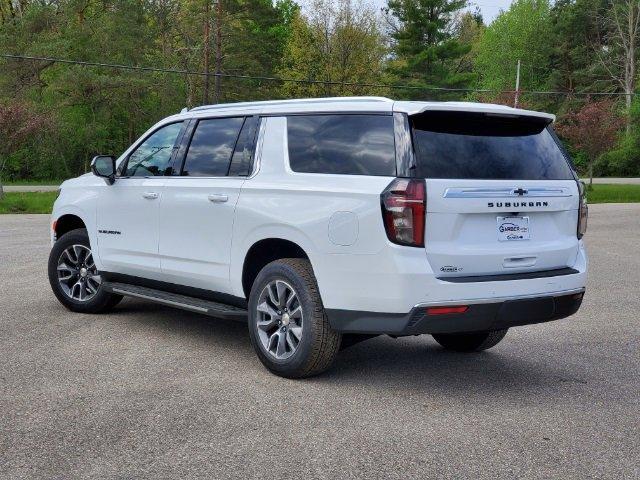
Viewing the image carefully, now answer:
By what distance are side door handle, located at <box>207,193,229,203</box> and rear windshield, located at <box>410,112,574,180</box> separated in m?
1.68

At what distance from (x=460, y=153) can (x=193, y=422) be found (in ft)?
7.70

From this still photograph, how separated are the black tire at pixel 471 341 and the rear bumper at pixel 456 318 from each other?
107cm

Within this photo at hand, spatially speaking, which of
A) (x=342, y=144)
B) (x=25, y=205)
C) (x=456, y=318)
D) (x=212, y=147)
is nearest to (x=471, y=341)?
(x=456, y=318)

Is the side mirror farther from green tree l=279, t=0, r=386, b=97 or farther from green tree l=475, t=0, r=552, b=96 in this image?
green tree l=475, t=0, r=552, b=96

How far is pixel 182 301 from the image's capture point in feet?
21.1

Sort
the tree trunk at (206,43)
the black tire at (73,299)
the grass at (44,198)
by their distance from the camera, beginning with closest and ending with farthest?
the black tire at (73,299) → the grass at (44,198) → the tree trunk at (206,43)

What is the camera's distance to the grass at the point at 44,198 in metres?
24.7

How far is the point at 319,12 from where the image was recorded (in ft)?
177

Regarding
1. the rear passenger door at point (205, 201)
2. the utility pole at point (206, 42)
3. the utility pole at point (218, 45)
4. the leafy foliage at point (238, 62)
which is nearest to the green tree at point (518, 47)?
the leafy foliage at point (238, 62)

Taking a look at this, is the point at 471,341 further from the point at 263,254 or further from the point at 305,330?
the point at 263,254

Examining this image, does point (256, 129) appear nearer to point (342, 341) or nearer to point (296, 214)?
point (296, 214)

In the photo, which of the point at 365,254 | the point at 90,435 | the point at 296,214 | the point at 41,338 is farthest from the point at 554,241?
the point at 41,338

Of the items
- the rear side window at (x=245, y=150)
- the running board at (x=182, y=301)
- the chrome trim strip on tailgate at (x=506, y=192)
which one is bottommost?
the running board at (x=182, y=301)

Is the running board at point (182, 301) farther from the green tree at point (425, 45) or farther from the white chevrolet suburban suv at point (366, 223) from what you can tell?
the green tree at point (425, 45)
